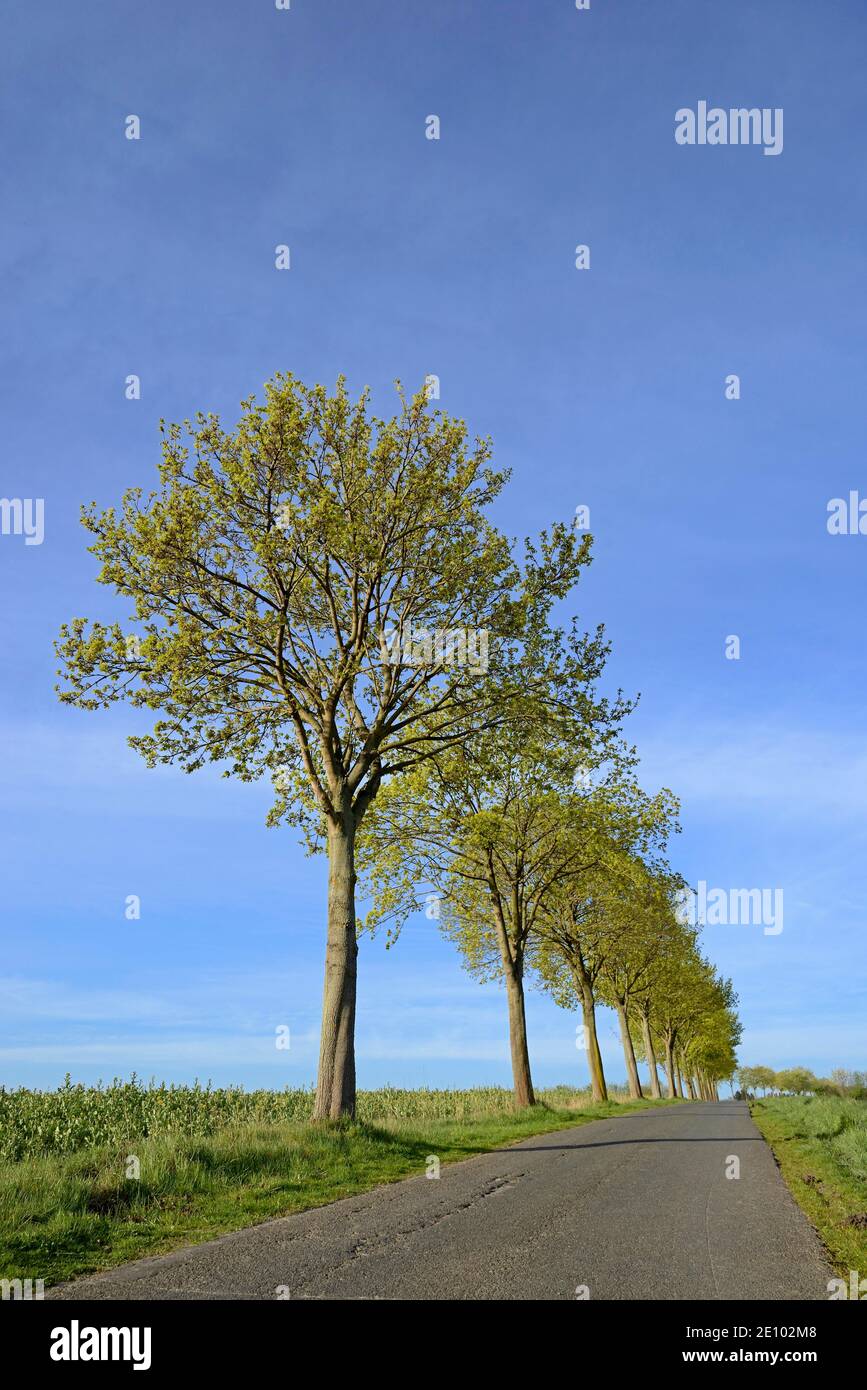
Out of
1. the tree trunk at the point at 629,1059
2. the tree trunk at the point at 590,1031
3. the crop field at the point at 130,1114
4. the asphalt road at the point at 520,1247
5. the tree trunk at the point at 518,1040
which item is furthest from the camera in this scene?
the tree trunk at the point at 629,1059

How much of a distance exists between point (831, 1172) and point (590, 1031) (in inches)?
1116

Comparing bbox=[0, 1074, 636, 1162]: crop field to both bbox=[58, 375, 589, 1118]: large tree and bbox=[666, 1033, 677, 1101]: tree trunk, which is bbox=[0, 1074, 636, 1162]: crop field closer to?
bbox=[58, 375, 589, 1118]: large tree

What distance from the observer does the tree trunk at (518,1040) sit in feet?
98.4

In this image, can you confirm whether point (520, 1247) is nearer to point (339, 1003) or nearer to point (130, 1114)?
point (339, 1003)

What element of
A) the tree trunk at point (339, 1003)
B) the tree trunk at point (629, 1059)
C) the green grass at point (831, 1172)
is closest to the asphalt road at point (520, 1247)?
the green grass at point (831, 1172)

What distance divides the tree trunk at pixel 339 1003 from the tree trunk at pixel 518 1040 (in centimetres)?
1302

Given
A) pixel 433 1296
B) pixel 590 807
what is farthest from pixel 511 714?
pixel 433 1296

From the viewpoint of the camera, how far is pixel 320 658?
21719mm

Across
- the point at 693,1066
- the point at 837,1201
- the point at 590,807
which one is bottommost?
the point at 693,1066

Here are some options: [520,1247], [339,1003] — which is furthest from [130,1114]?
[520,1247]

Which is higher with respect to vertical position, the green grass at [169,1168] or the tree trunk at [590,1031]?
the green grass at [169,1168]

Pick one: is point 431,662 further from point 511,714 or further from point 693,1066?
point 693,1066

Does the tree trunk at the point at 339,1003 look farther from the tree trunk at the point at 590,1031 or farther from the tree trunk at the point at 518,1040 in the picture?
the tree trunk at the point at 590,1031
